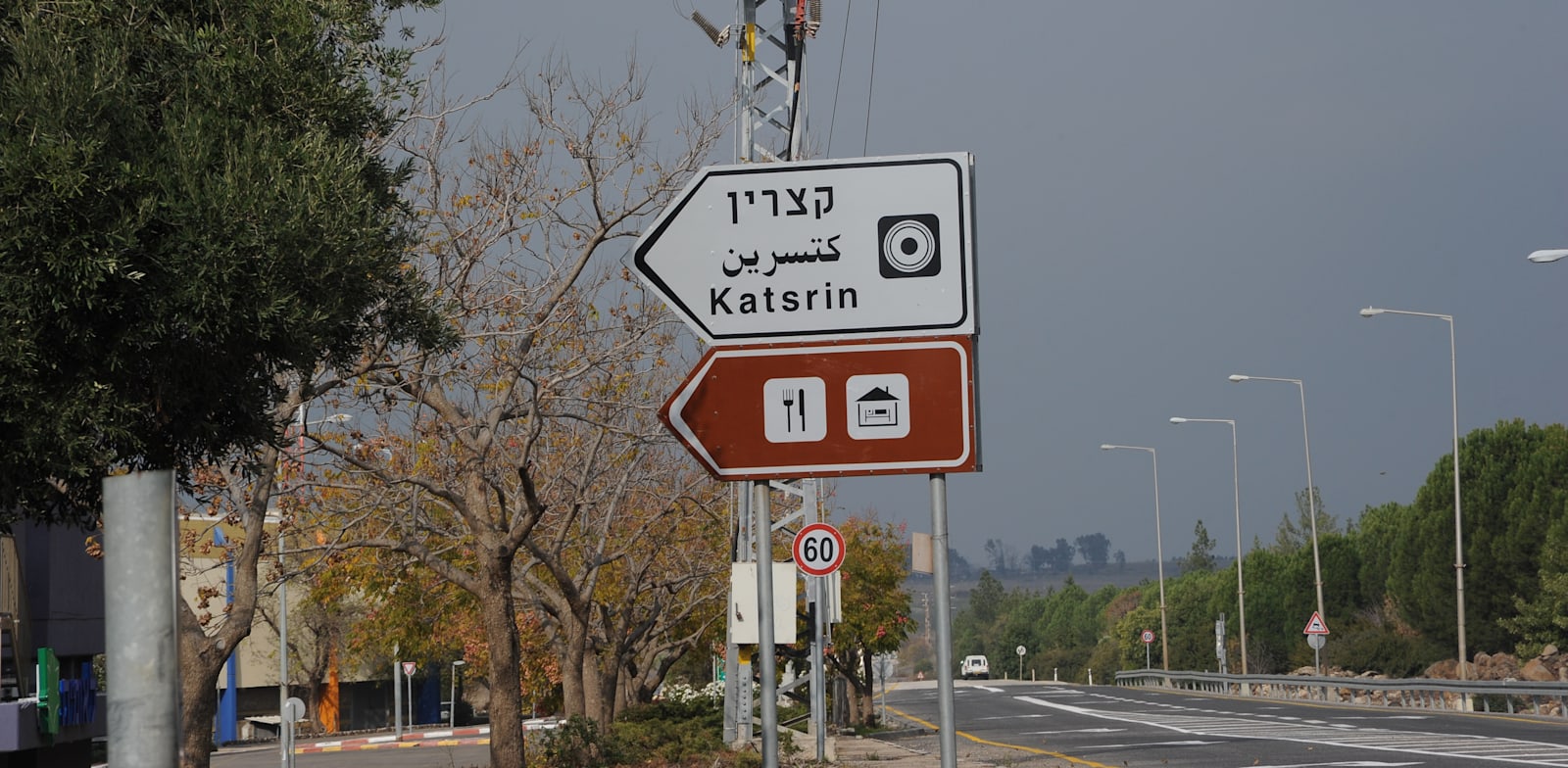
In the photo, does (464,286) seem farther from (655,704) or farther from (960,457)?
(655,704)

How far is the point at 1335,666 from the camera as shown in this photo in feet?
248

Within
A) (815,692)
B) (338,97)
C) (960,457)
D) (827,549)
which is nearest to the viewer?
(960,457)

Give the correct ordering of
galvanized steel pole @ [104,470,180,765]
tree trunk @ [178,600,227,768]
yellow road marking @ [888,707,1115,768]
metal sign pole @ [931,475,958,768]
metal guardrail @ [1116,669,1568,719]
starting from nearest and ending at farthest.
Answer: galvanized steel pole @ [104,470,180,765]
metal sign pole @ [931,475,958,768]
tree trunk @ [178,600,227,768]
yellow road marking @ [888,707,1115,768]
metal guardrail @ [1116,669,1568,719]

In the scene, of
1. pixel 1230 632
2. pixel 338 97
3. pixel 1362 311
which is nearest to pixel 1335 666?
pixel 1230 632

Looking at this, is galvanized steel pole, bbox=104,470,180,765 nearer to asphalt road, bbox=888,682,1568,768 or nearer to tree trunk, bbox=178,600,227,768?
tree trunk, bbox=178,600,227,768

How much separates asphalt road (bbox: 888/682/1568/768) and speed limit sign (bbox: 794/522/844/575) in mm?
4990

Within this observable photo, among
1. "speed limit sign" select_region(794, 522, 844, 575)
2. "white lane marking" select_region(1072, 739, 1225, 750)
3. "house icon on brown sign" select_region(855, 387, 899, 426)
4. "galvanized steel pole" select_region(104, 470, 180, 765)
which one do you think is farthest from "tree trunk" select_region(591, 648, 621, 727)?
"galvanized steel pole" select_region(104, 470, 180, 765)

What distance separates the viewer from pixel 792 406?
16.6ft

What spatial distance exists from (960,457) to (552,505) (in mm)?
20224

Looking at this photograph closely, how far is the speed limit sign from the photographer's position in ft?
65.4

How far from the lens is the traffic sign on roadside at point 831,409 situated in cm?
494

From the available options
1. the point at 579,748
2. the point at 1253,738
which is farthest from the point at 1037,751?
the point at 579,748

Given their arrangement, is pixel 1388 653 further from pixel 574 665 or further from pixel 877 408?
pixel 877 408

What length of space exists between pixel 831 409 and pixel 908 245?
21.4 inches
